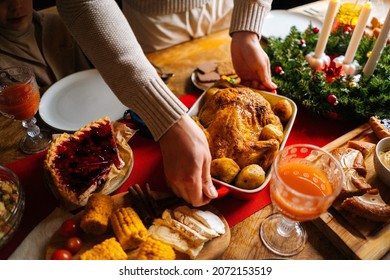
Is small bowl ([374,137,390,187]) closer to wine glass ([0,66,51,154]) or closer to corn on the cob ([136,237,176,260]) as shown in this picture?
corn on the cob ([136,237,176,260])

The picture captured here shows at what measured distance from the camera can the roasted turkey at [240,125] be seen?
3.77ft

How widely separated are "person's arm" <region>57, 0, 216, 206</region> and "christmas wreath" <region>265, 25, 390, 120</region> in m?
0.66

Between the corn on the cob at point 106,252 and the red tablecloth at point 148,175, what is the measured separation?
28 cm

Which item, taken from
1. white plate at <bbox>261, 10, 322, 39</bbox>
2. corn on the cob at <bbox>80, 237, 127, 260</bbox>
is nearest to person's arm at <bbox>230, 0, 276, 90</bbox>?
white plate at <bbox>261, 10, 322, 39</bbox>

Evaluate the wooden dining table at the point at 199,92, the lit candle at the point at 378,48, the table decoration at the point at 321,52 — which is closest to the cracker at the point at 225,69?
the wooden dining table at the point at 199,92

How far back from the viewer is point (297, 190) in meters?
0.94

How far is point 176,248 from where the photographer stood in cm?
94

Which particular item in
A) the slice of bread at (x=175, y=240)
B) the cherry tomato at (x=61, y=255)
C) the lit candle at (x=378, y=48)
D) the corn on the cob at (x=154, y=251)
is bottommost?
the cherry tomato at (x=61, y=255)

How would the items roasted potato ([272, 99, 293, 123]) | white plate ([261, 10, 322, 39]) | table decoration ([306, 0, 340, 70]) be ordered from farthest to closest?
white plate ([261, 10, 322, 39]) → table decoration ([306, 0, 340, 70]) → roasted potato ([272, 99, 293, 123])

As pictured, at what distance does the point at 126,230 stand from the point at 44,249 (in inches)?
10.2

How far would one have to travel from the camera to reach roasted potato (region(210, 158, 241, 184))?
3.51 feet

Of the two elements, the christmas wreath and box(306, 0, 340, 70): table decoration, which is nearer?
the christmas wreath

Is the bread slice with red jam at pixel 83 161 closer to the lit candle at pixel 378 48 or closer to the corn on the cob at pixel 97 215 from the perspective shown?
the corn on the cob at pixel 97 215
